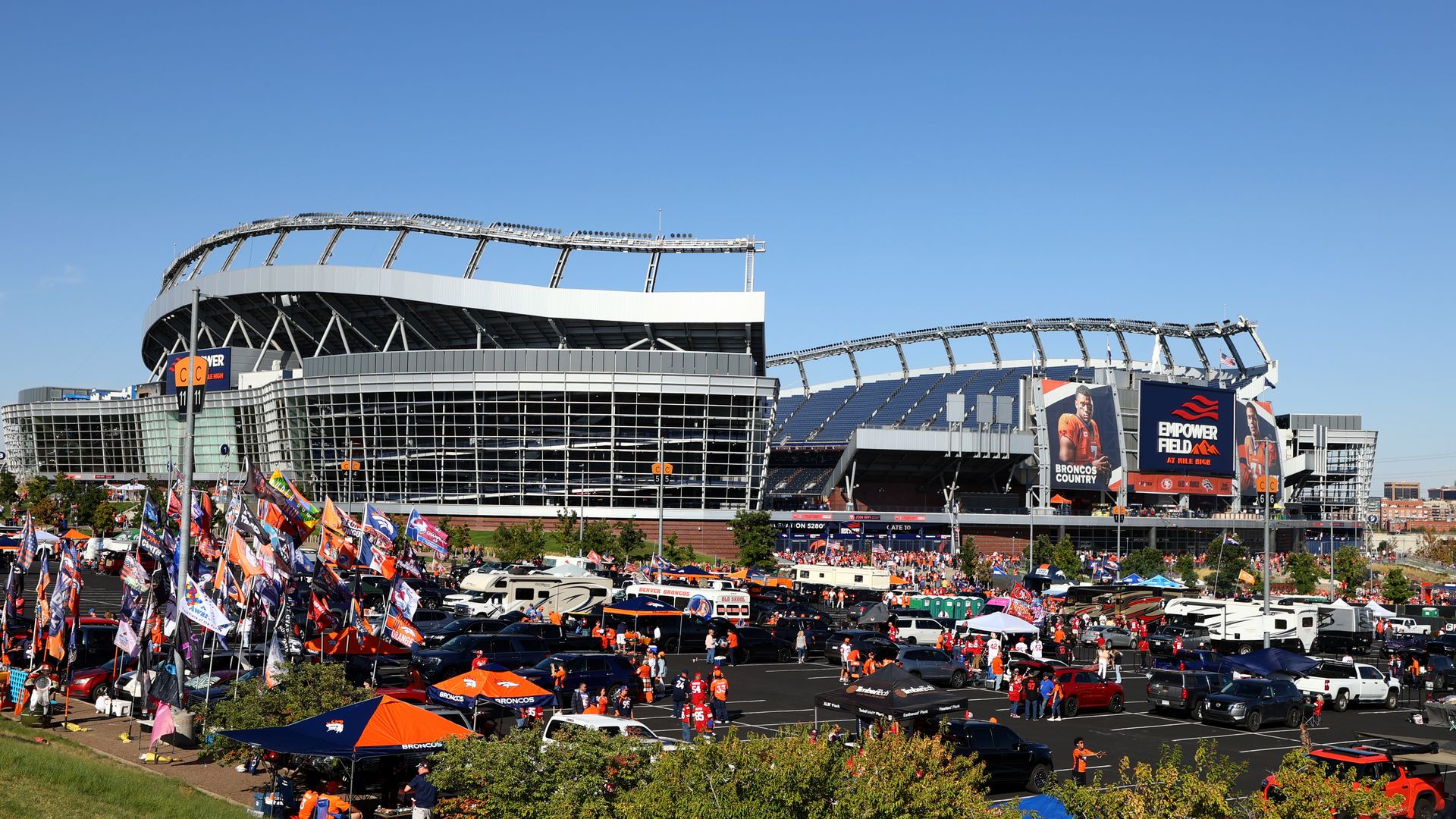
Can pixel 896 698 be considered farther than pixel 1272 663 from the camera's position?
No

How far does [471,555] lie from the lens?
81688 mm

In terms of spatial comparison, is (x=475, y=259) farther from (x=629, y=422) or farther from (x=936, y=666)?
(x=936, y=666)

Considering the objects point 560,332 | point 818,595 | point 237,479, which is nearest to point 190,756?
point 818,595

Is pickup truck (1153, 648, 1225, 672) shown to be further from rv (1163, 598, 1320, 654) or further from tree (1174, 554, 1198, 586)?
tree (1174, 554, 1198, 586)

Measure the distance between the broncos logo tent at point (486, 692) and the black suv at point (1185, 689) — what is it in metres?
17.3

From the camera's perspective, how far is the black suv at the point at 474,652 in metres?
34.0

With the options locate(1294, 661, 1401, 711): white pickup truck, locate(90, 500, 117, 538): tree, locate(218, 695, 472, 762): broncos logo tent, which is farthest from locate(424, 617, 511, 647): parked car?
locate(90, 500, 117, 538): tree

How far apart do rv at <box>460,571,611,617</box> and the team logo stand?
82288mm

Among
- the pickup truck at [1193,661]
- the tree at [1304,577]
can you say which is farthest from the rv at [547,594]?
the tree at [1304,577]

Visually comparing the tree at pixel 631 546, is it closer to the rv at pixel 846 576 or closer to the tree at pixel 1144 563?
the rv at pixel 846 576

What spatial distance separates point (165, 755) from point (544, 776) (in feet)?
35.1

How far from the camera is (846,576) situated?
69.2 m

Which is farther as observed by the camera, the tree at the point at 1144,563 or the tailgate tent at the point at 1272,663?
the tree at the point at 1144,563

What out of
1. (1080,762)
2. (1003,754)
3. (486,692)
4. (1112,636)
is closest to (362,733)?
(486,692)
